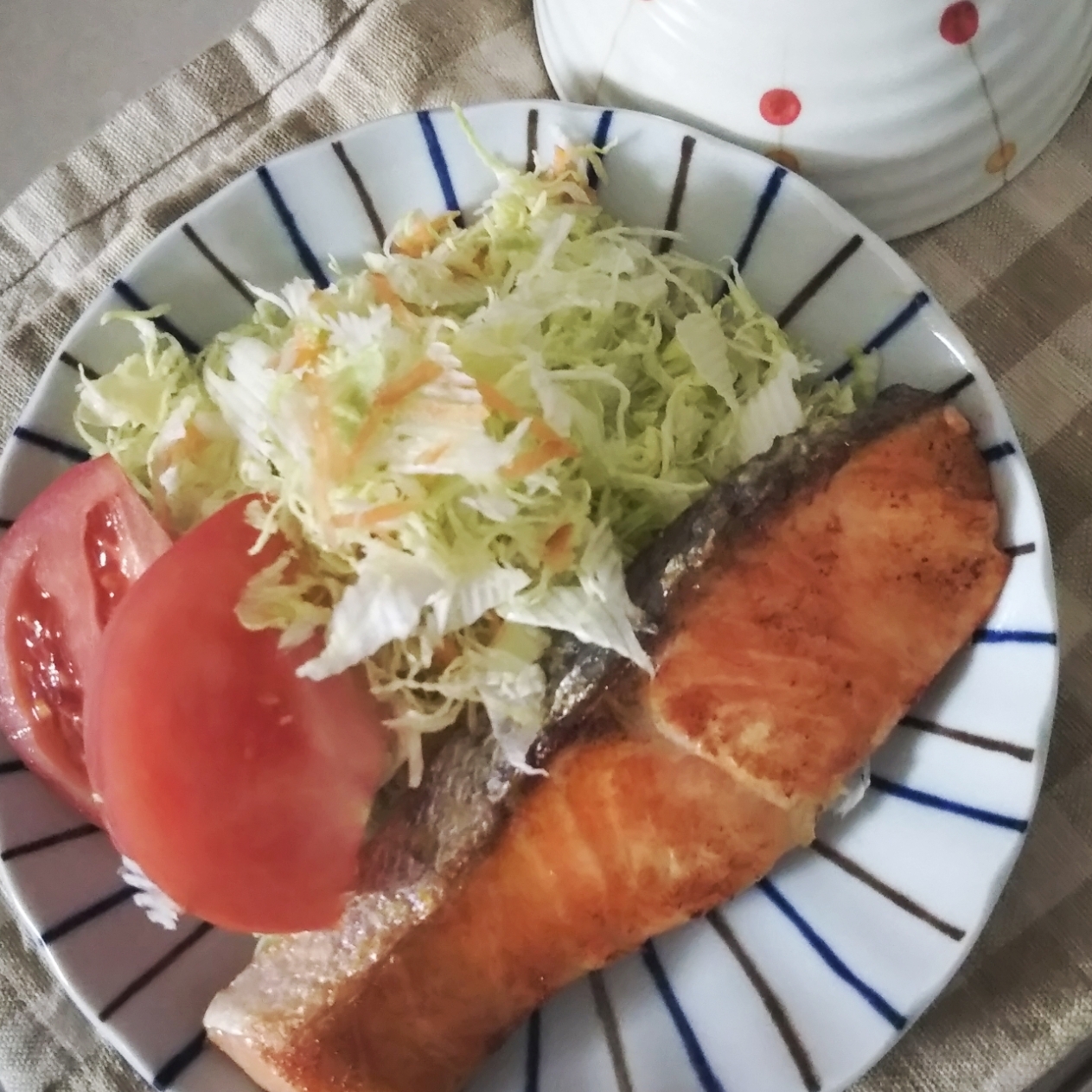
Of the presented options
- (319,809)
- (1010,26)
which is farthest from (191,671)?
(1010,26)

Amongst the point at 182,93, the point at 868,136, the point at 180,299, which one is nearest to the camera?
the point at 868,136

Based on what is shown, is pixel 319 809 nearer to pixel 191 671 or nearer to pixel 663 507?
pixel 191 671

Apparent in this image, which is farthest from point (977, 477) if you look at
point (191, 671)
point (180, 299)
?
point (180, 299)

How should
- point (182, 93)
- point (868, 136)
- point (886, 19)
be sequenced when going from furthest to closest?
point (182, 93) < point (868, 136) < point (886, 19)

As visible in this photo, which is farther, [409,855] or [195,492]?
[195,492]

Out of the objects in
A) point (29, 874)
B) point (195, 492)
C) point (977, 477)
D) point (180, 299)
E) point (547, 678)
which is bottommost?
point (977, 477)

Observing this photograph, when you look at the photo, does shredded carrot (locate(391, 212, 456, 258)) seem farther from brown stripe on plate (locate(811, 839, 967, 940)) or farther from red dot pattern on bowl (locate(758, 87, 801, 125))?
brown stripe on plate (locate(811, 839, 967, 940))

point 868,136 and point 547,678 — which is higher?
point 868,136

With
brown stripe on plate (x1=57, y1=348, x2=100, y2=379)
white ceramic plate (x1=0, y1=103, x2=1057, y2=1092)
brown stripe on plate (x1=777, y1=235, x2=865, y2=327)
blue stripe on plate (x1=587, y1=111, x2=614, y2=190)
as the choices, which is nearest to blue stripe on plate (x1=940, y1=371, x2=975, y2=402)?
white ceramic plate (x1=0, y1=103, x2=1057, y2=1092)
